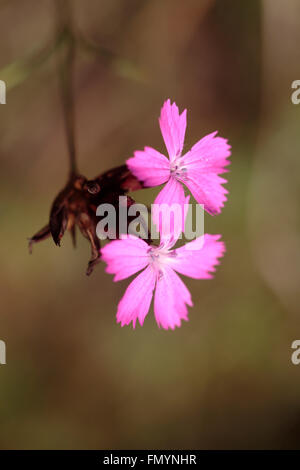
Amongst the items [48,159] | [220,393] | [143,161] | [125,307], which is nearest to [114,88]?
[48,159]

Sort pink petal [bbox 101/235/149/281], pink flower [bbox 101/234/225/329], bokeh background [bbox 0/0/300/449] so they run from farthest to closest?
bokeh background [bbox 0/0/300/449]
pink flower [bbox 101/234/225/329]
pink petal [bbox 101/235/149/281]

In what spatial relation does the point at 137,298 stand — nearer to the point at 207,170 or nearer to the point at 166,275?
the point at 166,275

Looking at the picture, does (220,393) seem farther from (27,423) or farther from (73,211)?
(73,211)

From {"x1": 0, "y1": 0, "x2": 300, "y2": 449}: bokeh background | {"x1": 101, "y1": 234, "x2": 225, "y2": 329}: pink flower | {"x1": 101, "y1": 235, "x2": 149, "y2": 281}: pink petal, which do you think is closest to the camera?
Result: {"x1": 101, "y1": 235, "x2": 149, "y2": 281}: pink petal

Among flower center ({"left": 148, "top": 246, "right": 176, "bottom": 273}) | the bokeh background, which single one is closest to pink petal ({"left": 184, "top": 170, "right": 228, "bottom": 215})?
flower center ({"left": 148, "top": 246, "right": 176, "bottom": 273})

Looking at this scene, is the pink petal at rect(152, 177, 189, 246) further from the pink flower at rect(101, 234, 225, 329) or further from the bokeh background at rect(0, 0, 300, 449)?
the bokeh background at rect(0, 0, 300, 449)

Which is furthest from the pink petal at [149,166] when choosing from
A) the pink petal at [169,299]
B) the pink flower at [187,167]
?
the pink petal at [169,299]
